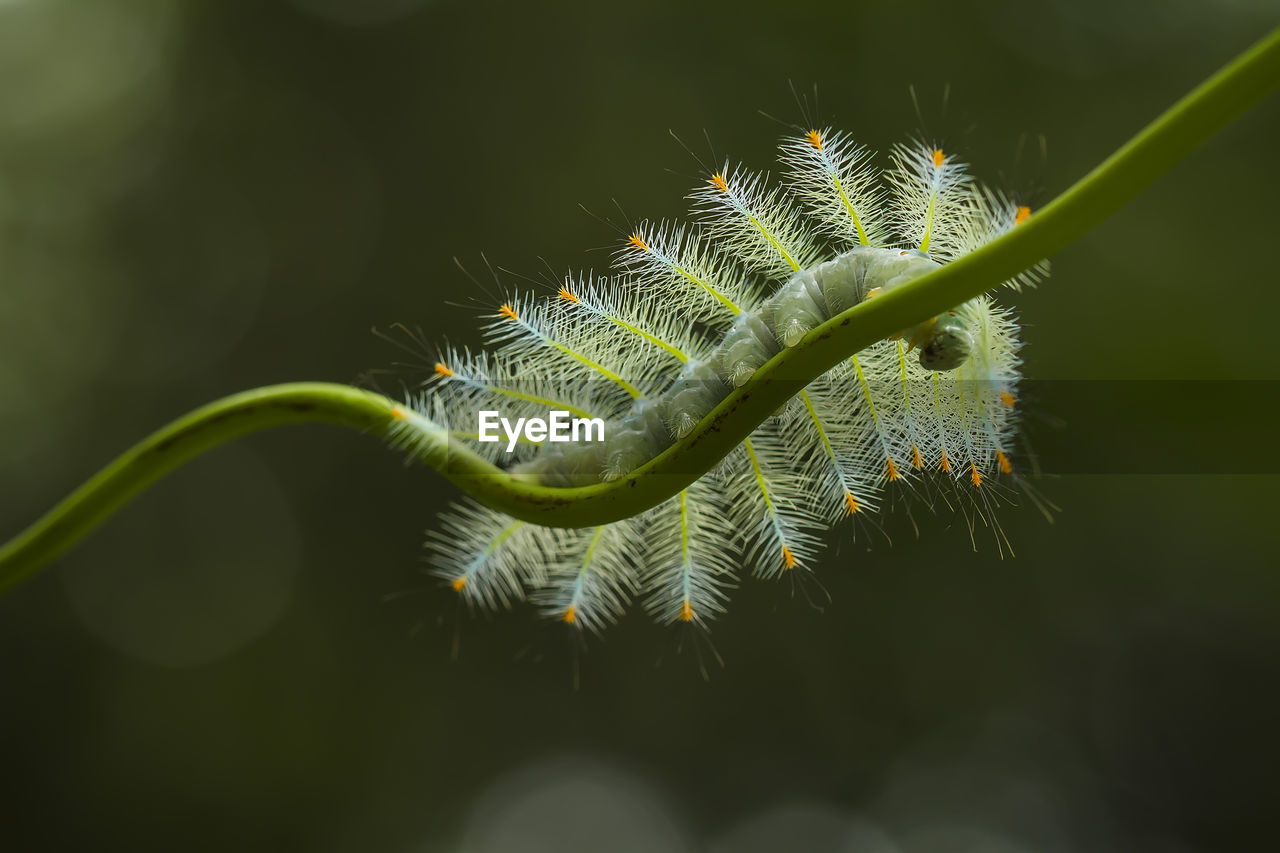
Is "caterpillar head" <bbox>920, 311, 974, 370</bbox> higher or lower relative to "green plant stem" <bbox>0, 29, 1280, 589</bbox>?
higher

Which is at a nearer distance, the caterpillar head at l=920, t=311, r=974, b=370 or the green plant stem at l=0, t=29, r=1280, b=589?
the green plant stem at l=0, t=29, r=1280, b=589

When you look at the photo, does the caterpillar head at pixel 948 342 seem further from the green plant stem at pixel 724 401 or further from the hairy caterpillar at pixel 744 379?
the green plant stem at pixel 724 401

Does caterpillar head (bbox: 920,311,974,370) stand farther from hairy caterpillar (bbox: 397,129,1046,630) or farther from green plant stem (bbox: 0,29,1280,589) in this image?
green plant stem (bbox: 0,29,1280,589)

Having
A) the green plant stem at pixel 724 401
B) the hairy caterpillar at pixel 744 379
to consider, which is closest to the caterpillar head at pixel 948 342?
the hairy caterpillar at pixel 744 379

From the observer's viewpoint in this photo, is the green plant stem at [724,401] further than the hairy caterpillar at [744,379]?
No

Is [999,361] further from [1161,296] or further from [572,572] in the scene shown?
[1161,296]

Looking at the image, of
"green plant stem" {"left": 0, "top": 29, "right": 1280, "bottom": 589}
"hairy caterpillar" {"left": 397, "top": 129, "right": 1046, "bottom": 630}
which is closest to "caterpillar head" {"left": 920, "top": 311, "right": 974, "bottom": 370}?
"hairy caterpillar" {"left": 397, "top": 129, "right": 1046, "bottom": 630}
